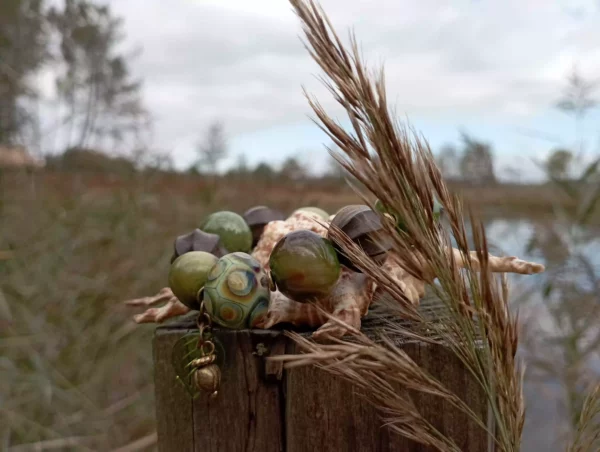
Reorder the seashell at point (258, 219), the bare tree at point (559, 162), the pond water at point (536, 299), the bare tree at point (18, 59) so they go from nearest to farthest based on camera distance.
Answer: the seashell at point (258, 219), the bare tree at point (559, 162), the pond water at point (536, 299), the bare tree at point (18, 59)

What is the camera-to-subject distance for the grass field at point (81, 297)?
7.89 feet

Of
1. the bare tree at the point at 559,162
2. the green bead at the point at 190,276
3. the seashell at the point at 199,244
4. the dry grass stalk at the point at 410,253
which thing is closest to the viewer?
the dry grass stalk at the point at 410,253

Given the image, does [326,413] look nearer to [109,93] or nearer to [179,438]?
[179,438]

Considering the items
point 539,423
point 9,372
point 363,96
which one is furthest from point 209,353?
point 539,423

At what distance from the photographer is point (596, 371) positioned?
260cm

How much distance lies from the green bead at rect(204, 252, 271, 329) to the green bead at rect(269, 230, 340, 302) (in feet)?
0.13

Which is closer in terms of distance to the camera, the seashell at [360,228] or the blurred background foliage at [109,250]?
the seashell at [360,228]

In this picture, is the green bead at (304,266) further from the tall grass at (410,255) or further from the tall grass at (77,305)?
the tall grass at (77,305)

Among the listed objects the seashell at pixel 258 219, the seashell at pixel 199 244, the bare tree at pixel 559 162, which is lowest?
the seashell at pixel 199 244

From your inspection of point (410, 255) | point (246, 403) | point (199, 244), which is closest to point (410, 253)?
point (410, 255)

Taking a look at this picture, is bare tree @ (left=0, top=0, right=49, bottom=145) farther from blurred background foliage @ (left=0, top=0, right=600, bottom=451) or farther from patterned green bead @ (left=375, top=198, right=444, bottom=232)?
patterned green bead @ (left=375, top=198, right=444, bottom=232)

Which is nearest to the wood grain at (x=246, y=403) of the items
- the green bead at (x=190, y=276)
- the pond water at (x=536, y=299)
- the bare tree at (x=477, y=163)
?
the green bead at (x=190, y=276)

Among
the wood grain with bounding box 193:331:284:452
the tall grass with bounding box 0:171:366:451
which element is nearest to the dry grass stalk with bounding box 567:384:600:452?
the wood grain with bounding box 193:331:284:452

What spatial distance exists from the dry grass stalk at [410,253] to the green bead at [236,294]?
0.20 metres
